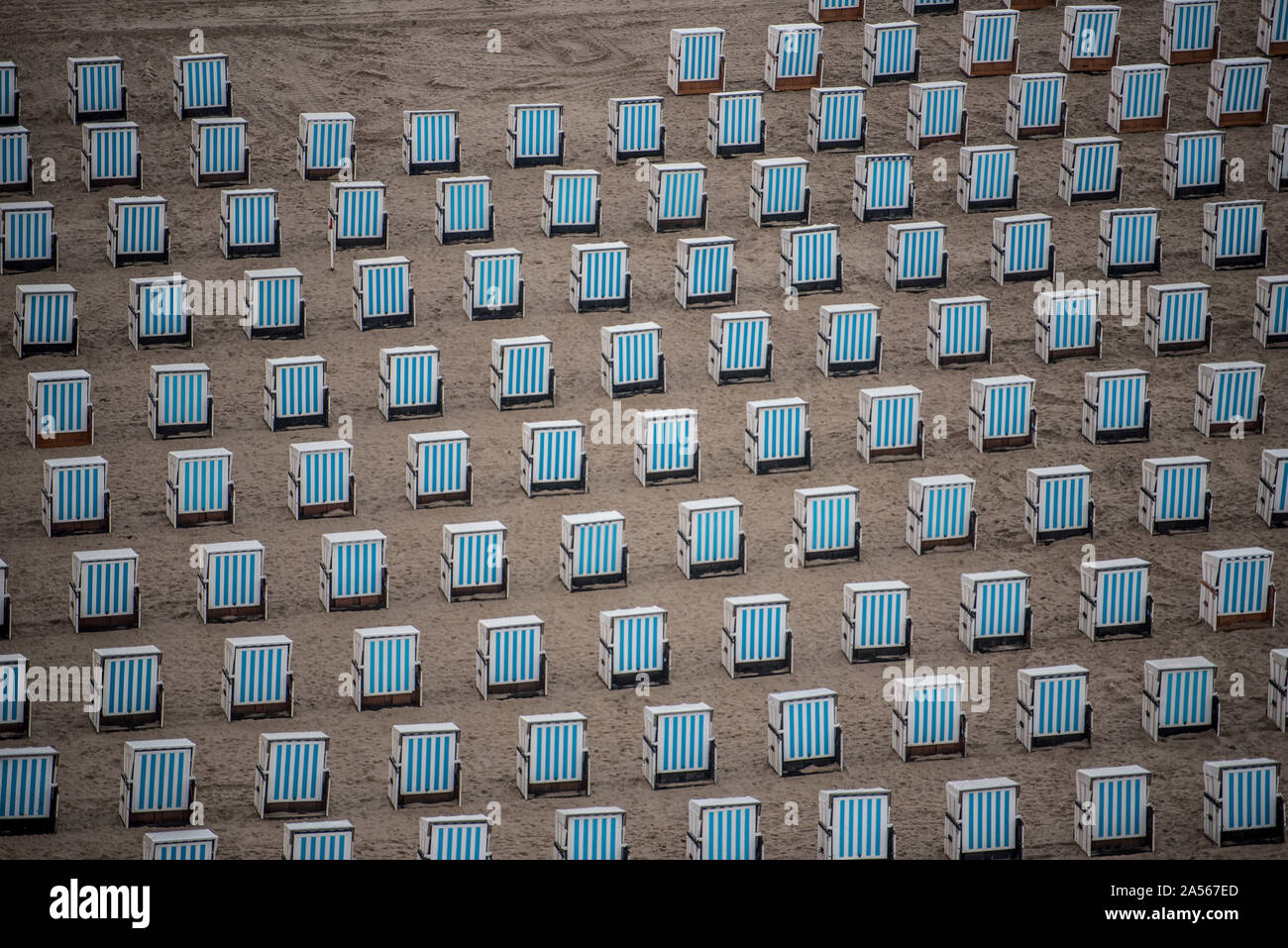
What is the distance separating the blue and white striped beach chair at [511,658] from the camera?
3278cm

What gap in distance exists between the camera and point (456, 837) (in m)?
29.4

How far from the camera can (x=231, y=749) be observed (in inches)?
1254

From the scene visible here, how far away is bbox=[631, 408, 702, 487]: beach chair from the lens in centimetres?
3622

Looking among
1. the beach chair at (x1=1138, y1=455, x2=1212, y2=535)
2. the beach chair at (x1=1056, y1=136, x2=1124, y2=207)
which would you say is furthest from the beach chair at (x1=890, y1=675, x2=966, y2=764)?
the beach chair at (x1=1056, y1=136, x2=1124, y2=207)

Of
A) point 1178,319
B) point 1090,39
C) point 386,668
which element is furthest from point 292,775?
point 1090,39

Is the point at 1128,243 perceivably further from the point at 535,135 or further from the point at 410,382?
the point at 410,382

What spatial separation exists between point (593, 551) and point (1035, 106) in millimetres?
14264

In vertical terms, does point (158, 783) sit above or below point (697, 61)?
below

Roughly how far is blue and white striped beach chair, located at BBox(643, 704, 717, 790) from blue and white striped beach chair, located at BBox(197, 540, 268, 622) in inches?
234

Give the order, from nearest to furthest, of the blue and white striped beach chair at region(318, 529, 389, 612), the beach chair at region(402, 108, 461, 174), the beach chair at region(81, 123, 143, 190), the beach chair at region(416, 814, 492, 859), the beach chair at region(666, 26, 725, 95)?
the beach chair at region(416, 814, 492, 859) < the blue and white striped beach chair at region(318, 529, 389, 612) < the beach chair at region(81, 123, 143, 190) < the beach chair at region(402, 108, 461, 174) < the beach chair at region(666, 26, 725, 95)

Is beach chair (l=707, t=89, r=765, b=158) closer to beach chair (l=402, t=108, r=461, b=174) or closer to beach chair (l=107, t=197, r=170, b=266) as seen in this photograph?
beach chair (l=402, t=108, r=461, b=174)

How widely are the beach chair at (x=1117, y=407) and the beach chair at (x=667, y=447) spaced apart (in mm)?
6188

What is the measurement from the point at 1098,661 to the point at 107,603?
13747 mm

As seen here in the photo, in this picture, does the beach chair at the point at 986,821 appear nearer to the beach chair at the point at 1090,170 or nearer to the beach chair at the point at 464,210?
the beach chair at the point at 464,210
